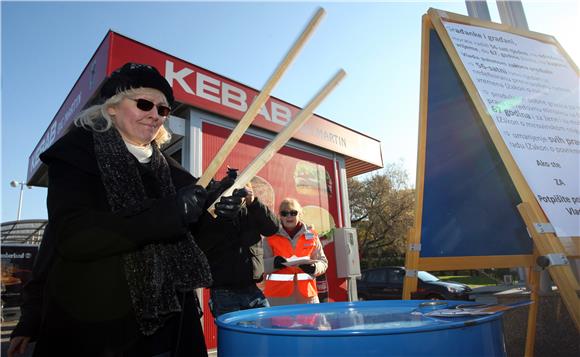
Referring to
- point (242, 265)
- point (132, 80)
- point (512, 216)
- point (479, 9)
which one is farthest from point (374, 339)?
point (479, 9)

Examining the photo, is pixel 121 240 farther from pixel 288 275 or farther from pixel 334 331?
pixel 288 275

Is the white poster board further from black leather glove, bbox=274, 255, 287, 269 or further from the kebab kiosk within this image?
the kebab kiosk

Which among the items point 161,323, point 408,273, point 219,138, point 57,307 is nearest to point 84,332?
point 57,307

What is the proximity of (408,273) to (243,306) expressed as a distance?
1.20 m

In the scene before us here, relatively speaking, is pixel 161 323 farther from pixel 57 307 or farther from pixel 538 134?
pixel 538 134

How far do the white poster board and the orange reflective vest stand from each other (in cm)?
191

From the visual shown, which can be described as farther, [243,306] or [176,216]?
[243,306]

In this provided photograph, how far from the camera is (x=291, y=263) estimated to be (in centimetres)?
296

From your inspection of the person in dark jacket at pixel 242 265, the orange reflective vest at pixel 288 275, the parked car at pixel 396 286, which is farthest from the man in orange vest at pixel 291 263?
the parked car at pixel 396 286

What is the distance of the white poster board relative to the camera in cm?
167

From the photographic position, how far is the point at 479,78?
1.89 m

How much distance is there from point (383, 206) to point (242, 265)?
23446mm

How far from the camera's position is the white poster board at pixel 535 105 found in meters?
1.67

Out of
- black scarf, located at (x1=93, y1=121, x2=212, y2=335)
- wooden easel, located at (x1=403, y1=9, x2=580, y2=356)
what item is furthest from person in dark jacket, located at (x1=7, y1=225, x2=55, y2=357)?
wooden easel, located at (x1=403, y1=9, x2=580, y2=356)
